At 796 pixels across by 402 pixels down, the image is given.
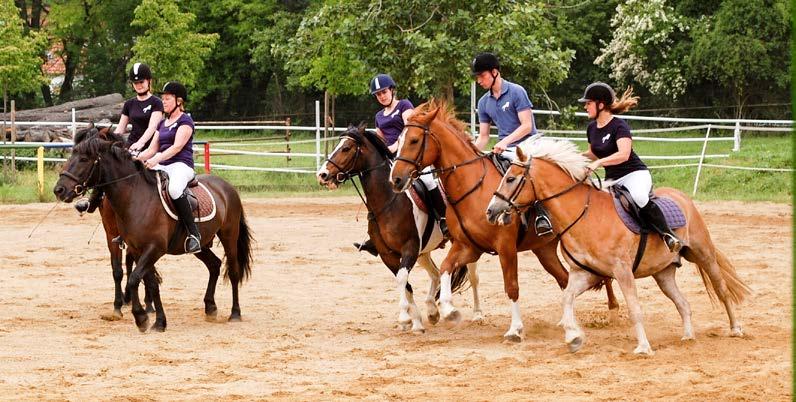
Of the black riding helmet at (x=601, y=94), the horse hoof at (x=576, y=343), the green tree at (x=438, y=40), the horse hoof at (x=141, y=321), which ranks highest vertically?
the green tree at (x=438, y=40)

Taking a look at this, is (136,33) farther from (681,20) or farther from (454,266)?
(454,266)

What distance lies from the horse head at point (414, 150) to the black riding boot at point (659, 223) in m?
1.84

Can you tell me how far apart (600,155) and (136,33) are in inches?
1540

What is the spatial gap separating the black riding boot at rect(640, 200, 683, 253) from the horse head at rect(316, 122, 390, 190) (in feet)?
8.04

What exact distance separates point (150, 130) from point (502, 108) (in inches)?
133

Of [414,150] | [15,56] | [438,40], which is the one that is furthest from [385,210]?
[15,56]

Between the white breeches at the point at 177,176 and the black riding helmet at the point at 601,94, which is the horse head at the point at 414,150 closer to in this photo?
the black riding helmet at the point at 601,94

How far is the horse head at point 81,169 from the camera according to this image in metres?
9.73

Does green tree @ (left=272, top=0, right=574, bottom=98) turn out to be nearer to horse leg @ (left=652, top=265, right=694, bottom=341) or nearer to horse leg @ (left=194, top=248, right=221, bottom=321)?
horse leg @ (left=194, top=248, right=221, bottom=321)

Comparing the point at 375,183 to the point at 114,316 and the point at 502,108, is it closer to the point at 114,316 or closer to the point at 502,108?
the point at 502,108

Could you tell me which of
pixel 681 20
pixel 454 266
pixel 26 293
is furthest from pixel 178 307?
pixel 681 20

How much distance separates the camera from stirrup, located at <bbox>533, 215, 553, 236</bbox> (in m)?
8.82

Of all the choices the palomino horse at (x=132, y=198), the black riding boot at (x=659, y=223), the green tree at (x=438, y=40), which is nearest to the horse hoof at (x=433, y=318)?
the black riding boot at (x=659, y=223)

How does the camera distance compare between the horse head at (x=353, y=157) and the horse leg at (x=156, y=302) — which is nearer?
the horse head at (x=353, y=157)
